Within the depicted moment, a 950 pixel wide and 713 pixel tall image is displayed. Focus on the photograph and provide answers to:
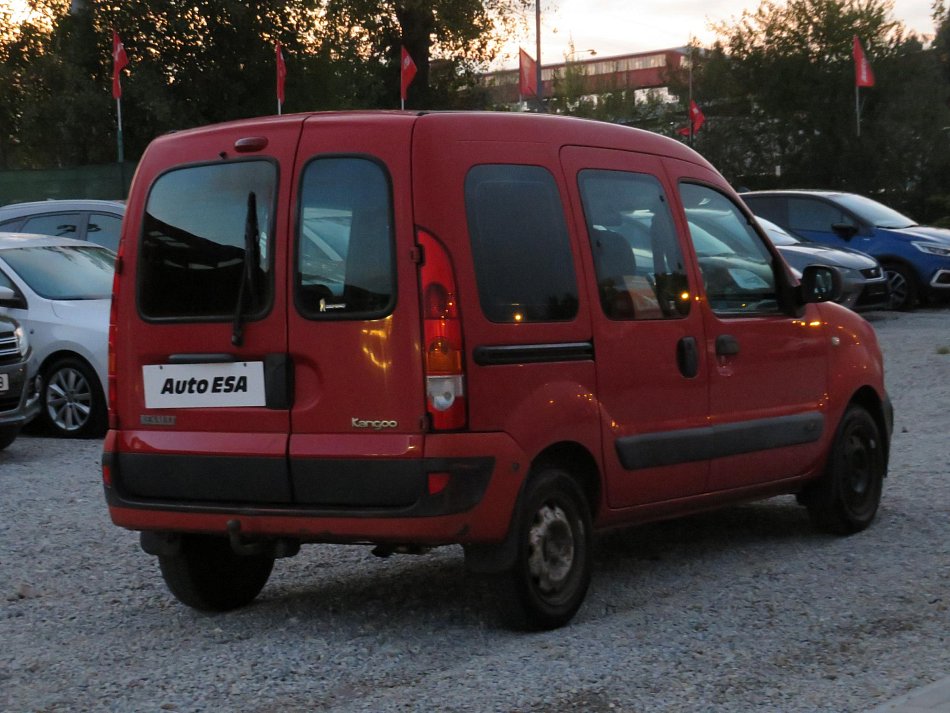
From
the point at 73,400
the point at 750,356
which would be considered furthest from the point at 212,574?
the point at 73,400

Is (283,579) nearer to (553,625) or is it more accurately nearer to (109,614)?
(109,614)

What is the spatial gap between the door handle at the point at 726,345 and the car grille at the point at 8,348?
6.26 m

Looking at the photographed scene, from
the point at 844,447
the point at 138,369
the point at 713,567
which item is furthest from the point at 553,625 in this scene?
the point at 844,447

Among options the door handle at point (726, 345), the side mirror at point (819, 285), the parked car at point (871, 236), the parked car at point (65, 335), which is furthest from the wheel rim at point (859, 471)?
the parked car at point (871, 236)

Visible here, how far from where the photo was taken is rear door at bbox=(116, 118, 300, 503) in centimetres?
545

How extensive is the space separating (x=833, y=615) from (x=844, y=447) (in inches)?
70.6

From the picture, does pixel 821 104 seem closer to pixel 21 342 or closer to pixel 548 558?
pixel 21 342

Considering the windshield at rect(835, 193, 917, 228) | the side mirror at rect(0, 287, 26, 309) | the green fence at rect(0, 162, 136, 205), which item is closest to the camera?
the side mirror at rect(0, 287, 26, 309)

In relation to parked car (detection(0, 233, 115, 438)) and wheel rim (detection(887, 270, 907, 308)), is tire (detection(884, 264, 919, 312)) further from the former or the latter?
parked car (detection(0, 233, 115, 438))

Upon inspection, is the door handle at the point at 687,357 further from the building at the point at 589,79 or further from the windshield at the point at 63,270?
the building at the point at 589,79

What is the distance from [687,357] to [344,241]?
175cm

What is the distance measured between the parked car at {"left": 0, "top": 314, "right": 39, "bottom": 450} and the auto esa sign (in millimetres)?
5529

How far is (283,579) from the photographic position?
6824mm

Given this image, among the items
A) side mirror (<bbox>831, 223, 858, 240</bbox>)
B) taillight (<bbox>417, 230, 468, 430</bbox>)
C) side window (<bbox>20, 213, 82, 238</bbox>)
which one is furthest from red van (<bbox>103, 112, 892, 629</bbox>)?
side mirror (<bbox>831, 223, 858, 240</bbox>)
